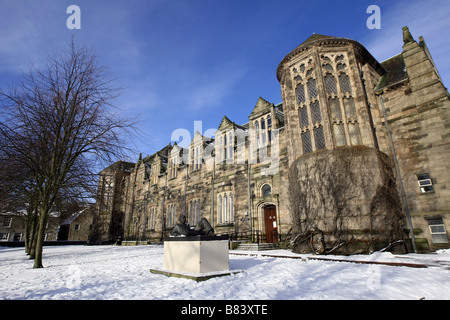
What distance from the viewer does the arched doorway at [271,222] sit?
18.5m

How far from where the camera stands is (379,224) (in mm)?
12289

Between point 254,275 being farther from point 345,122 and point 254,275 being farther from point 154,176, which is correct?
point 154,176

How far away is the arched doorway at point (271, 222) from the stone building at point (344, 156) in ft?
0.25

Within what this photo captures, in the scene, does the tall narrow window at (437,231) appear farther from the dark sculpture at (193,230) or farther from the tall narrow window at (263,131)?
the dark sculpture at (193,230)

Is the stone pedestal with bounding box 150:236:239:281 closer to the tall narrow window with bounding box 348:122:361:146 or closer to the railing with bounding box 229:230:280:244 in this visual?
the railing with bounding box 229:230:280:244

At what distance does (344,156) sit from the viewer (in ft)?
45.1

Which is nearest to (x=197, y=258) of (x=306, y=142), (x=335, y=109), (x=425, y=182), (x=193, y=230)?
(x=193, y=230)

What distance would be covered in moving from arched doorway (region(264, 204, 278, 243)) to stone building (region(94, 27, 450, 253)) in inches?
3.0

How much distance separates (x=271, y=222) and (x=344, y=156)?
782 centimetres
